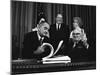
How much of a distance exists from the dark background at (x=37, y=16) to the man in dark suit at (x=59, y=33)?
0.05 metres

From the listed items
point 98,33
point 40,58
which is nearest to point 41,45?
point 40,58

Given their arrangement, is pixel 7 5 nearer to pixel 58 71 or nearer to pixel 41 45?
pixel 41 45

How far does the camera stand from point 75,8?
1.94 metres

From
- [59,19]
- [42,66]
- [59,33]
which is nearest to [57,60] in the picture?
[42,66]

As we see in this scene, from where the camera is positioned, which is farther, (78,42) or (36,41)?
(78,42)

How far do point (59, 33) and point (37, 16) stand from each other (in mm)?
303

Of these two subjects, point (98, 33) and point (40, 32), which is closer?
point (40, 32)

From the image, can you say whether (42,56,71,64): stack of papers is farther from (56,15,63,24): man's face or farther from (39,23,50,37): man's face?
(56,15,63,24): man's face

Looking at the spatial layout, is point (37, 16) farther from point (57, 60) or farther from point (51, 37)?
point (57, 60)

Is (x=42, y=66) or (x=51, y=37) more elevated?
(x=51, y=37)

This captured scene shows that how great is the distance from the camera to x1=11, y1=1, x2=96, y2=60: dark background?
1752 mm

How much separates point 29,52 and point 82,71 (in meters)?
0.64

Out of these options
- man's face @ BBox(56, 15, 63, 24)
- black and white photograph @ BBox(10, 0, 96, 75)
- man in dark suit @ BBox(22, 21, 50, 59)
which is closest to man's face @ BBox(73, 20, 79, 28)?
black and white photograph @ BBox(10, 0, 96, 75)

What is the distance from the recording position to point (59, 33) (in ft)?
6.22
